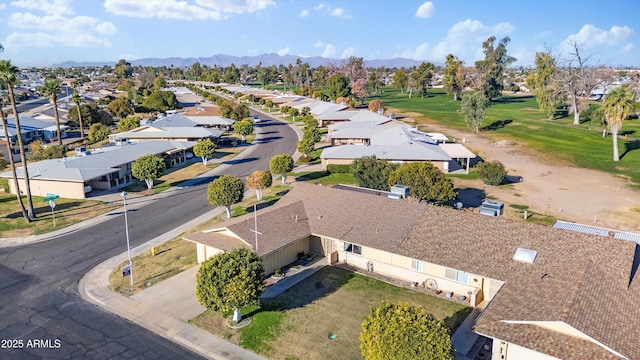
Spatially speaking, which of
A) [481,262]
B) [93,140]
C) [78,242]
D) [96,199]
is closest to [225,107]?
[93,140]

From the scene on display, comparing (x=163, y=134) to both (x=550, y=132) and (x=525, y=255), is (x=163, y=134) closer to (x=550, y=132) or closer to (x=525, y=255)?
(x=525, y=255)

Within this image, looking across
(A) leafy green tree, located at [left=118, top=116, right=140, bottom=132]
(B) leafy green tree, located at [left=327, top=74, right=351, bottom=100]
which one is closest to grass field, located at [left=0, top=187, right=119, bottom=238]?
(A) leafy green tree, located at [left=118, top=116, right=140, bottom=132]

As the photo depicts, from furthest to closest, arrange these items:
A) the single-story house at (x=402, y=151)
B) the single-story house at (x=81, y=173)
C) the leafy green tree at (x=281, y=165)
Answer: the single-story house at (x=402, y=151) < the leafy green tree at (x=281, y=165) < the single-story house at (x=81, y=173)

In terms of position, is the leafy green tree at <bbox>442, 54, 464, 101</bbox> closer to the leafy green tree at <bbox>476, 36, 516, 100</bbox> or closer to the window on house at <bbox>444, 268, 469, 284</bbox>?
the leafy green tree at <bbox>476, 36, 516, 100</bbox>

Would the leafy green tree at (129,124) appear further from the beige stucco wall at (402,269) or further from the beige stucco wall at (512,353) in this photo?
the beige stucco wall at (512,353)

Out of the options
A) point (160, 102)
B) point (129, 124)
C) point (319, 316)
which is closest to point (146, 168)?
point (319, 316)

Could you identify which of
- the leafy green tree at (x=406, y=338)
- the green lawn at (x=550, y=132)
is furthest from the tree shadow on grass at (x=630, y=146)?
the leafy green tree at (x=406, y=338)
